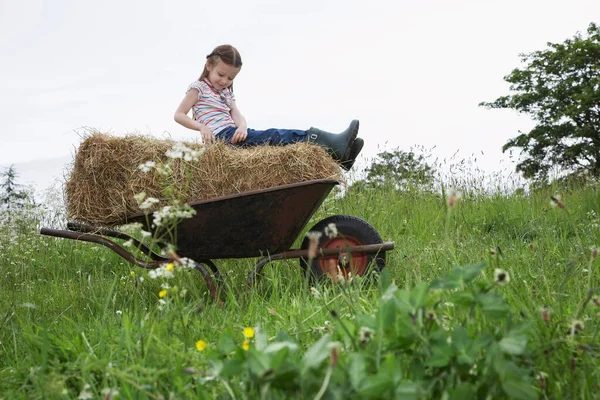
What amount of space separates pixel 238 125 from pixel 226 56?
0.53 m

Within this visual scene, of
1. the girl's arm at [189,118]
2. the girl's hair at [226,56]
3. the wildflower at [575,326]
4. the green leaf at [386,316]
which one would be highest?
the girl's hair at [226,56]

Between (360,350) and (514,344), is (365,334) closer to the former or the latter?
(360,350)

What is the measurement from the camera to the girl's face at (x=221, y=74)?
4406 mm

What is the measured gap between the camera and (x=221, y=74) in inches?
174

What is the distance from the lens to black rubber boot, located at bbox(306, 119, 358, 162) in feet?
12.3

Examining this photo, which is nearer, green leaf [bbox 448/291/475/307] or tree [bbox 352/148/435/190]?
green leaf [bbox 448/291/475/307]

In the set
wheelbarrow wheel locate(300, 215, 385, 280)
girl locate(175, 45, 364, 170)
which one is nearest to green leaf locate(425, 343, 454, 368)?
wheelbarrow wheel locate(300, 215, 385, 280)

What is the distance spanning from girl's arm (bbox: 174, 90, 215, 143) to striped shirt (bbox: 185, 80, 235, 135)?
5 centimetres

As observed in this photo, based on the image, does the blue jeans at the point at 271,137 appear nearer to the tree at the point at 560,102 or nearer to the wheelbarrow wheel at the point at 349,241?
the wheelbarrow wheel at the point at 349,241

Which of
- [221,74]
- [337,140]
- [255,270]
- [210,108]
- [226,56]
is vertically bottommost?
[255,270]

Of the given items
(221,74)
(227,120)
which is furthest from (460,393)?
(221,74)

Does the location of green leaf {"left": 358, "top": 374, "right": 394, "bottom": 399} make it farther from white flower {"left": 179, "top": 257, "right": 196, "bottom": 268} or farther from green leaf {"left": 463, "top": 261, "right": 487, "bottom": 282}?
white flower {"left": 179, "top": 257, "right": 196, "bottom": 268}

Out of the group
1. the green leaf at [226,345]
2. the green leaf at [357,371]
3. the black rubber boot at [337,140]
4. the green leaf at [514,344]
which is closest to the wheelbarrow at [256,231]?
the black rubber boot at [337,140]

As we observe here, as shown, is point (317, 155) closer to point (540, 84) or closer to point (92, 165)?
point (92, 165)
